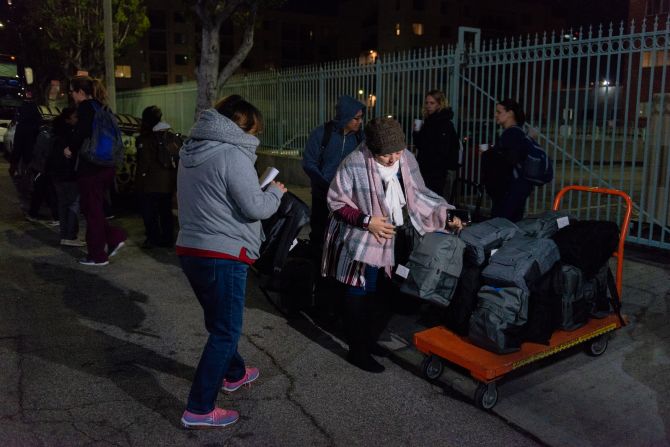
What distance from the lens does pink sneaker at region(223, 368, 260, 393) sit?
12.6 ft

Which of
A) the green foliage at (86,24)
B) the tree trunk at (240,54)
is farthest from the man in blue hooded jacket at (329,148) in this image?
the green foliage at (86,24)

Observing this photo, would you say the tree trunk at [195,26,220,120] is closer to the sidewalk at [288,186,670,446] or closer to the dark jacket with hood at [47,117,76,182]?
the dark jacket with hood at [47,117,76,182]

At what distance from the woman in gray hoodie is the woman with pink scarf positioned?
0.72m

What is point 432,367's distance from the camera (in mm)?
4012

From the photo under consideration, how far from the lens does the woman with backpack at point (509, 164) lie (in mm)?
5496

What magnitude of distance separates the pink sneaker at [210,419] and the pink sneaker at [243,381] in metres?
0.39

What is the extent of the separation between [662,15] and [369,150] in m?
25.4

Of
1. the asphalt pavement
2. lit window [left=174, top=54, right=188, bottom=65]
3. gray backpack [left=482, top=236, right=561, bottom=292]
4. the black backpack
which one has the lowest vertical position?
the asphalt pavement

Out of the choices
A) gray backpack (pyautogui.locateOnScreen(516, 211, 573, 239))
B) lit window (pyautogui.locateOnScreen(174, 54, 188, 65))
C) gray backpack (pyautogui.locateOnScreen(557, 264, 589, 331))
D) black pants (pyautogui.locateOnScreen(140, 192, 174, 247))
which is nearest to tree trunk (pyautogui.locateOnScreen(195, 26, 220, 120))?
black pants (pyautogui.locateOnScreen(140, 192, 174, 247))

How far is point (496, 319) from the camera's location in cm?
359

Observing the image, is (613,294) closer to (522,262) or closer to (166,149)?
(522,262)

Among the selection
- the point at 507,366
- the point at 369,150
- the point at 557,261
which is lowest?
the point at 507,366

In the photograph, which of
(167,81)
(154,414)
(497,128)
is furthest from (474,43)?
(167,81)

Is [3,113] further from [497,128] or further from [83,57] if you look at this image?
[497,128]
